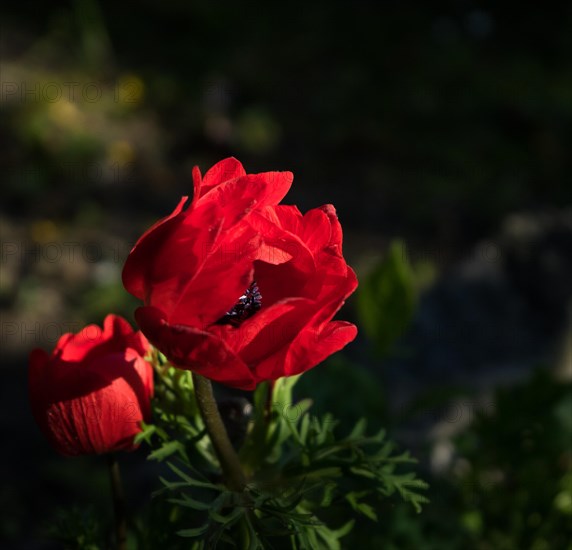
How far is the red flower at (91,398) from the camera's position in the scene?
85 cm

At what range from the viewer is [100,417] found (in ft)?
2.81

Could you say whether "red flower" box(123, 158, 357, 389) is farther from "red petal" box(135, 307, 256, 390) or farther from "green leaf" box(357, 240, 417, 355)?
"green leaf" box(357, 240, 417, 355)

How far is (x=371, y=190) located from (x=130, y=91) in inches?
45.1

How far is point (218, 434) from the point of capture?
895 mm

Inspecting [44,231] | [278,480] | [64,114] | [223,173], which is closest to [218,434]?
[278,480]

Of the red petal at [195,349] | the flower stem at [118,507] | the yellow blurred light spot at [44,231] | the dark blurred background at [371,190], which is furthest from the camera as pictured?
the yellow blurred light spot at [44,231]

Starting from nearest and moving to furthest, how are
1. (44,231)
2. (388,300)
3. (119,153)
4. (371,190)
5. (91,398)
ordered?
(91,398) < (388,300) < (44,231) < (119,153) < (371,190)

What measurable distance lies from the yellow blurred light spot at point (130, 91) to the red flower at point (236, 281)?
2.98 metres

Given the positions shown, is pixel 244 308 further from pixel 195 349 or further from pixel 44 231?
pixel 44 231

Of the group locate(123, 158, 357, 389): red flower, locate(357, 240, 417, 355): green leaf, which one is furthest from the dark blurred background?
locate(123, 158, 357, 389): red flower

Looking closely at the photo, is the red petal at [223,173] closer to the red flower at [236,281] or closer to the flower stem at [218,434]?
the red flower at [236,281]

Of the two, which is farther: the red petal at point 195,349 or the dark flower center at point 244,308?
the dark flower center at point 244,308

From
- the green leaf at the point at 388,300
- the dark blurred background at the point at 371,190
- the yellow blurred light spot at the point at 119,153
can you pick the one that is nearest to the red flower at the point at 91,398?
the dark blurred background at the point at 371,190

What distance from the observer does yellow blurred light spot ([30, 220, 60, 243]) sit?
3059mm
